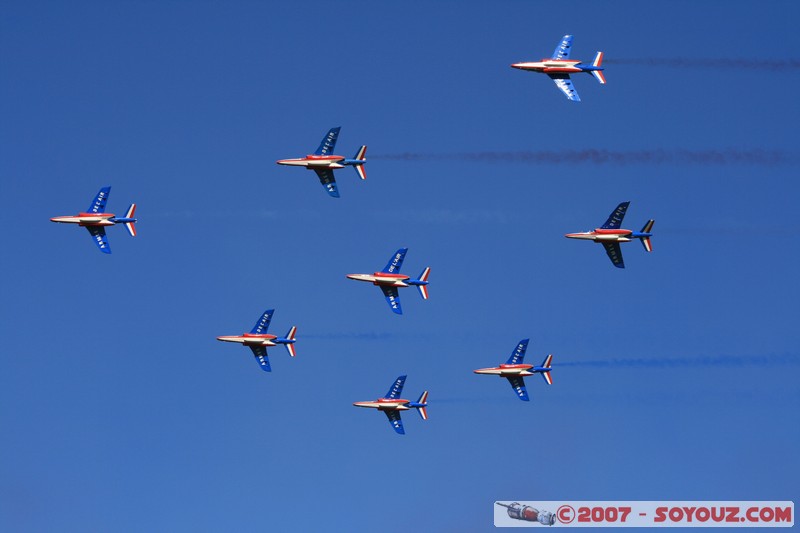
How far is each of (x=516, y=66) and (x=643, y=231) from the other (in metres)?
15.0

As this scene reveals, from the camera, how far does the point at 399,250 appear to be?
13588 centimetres

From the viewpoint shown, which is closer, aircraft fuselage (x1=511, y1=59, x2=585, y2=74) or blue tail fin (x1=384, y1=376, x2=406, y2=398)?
aircraft fuselage (x1=511, y1=59, x2=585, y2=74)

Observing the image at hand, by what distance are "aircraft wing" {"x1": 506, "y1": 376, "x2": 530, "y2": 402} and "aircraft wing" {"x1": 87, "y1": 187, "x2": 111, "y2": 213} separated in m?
35.1

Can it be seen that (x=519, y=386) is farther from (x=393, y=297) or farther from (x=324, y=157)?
(x=324, y=157)

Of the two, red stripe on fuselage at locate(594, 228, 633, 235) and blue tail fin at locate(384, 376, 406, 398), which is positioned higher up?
red stripe on fuselage at locate(594, 228, 633, 235)

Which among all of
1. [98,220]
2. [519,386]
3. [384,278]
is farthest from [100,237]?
[519,386]

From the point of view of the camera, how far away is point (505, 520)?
5128 inches

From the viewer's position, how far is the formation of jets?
12394cm

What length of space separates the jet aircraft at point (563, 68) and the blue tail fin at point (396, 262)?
19417 mm

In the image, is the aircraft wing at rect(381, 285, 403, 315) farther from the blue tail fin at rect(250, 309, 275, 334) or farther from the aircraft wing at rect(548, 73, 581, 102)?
the aircraft wing at rect(548, 73, 581, 102)

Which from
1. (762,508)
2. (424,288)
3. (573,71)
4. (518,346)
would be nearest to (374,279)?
(424,288)

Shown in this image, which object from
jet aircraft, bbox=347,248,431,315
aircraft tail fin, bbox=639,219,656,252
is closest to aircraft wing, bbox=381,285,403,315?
jet aircraft, bbox=347,248,431,315

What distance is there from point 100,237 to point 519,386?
115ft

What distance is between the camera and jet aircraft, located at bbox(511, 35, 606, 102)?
122125mm
